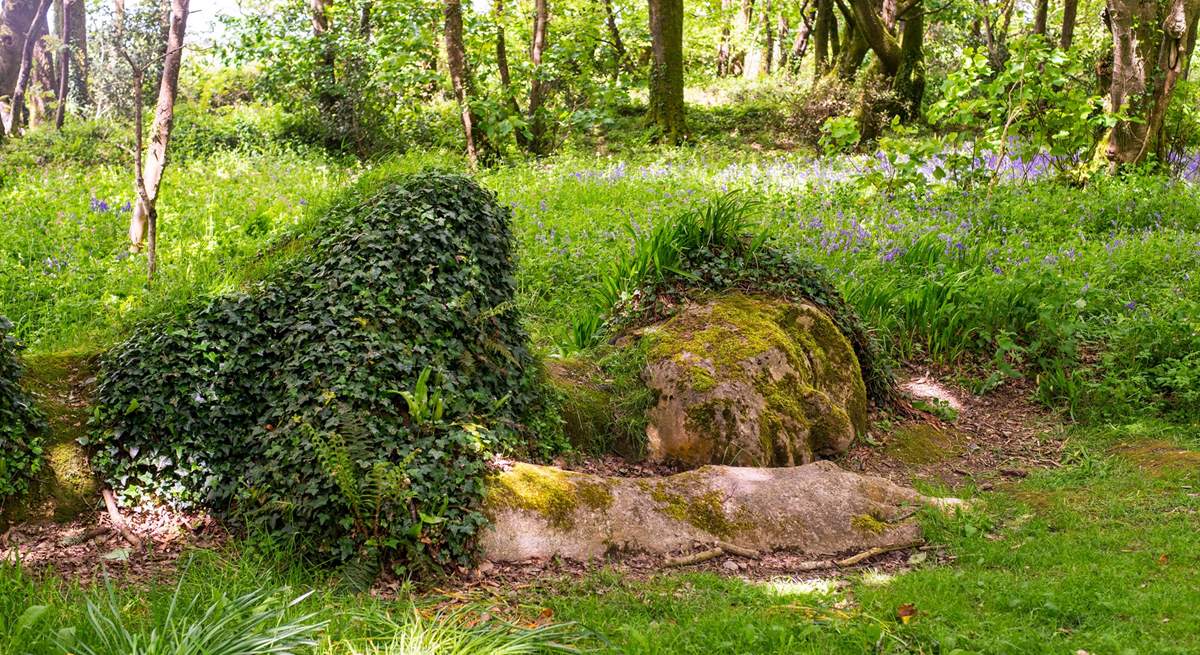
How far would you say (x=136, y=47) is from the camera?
1858 centimetres

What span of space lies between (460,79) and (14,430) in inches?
428

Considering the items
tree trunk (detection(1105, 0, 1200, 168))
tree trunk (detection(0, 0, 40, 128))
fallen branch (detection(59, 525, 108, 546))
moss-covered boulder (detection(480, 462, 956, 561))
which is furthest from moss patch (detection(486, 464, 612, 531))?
tree trunk (detection(0, 0, 40, 128))

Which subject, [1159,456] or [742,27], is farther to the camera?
[742,27]

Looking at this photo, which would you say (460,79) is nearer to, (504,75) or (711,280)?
(504,75)

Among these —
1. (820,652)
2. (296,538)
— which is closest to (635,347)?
(296,538)

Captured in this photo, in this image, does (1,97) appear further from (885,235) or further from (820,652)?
(820,652)

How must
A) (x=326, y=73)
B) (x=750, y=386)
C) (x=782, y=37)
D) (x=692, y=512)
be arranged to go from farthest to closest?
(x=782, y=37)
(x=326, y=73)
(x=750, y=386)
(x=692, y=512)

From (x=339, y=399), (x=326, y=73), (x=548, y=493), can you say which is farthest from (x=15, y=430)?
(x=326, y=73)

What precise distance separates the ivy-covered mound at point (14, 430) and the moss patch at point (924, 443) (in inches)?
Answer: 206

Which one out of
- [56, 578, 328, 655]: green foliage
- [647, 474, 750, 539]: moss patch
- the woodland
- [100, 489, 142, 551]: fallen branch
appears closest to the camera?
[56, 578, 328, 655]: green foliage

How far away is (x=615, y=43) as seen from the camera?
22266mm

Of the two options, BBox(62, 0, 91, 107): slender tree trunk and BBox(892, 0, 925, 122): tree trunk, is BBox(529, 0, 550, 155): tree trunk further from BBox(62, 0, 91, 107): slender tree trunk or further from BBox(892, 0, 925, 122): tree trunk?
BBox(62, 0, 91, 107): slender tree trunk

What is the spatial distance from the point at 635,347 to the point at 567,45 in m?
11.4

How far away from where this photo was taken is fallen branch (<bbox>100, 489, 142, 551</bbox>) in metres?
4.27
